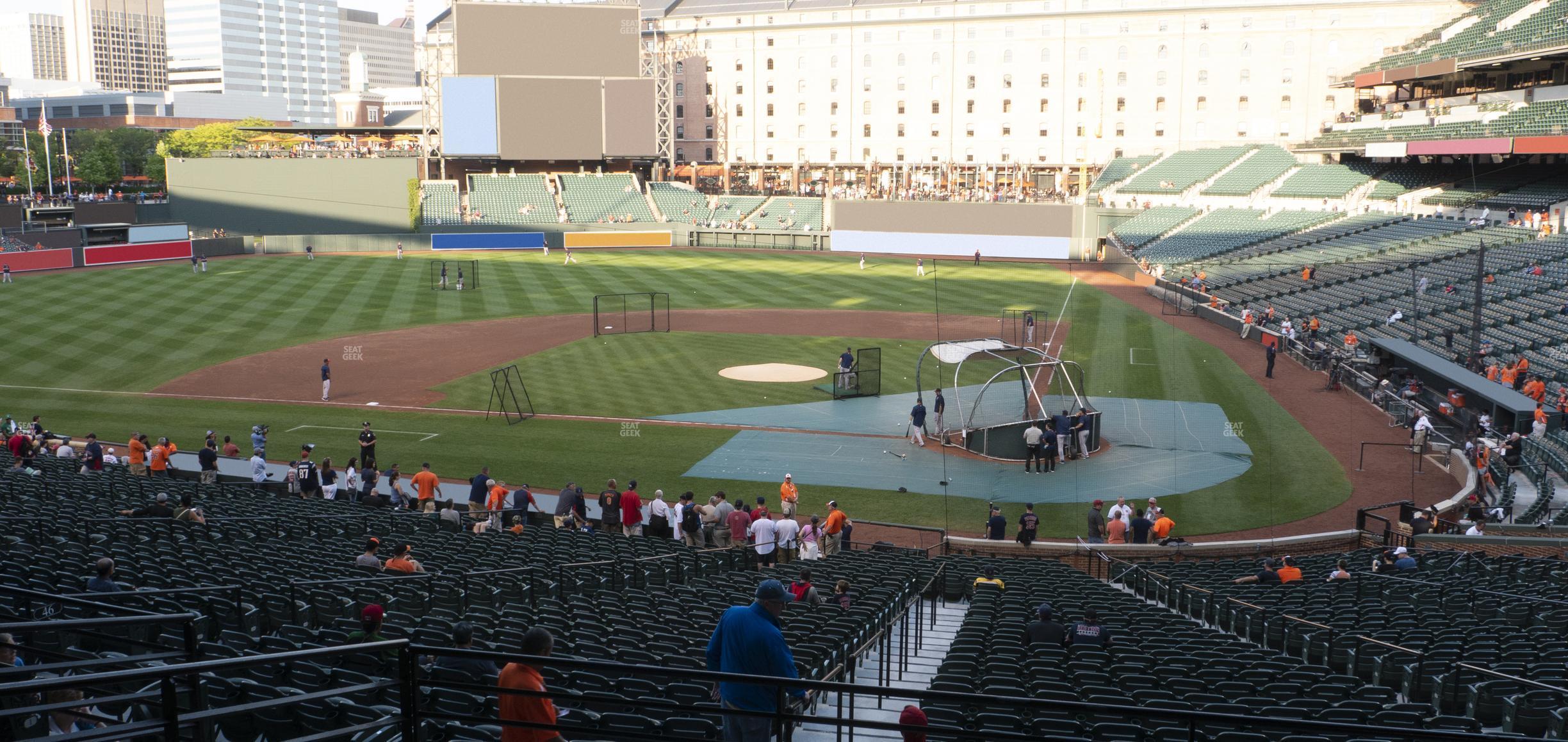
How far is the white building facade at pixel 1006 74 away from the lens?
284 feet

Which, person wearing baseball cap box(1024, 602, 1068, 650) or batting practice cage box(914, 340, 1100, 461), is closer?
person wearing baseball cap box(1024, 602, 1068, 650)

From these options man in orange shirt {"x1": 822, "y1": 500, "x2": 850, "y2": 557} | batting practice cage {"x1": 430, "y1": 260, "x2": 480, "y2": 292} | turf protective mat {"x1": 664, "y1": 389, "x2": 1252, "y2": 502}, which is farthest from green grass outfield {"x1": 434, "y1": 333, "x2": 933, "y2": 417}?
batting practice cage {"x1": 430, "y1": 260, "x2": 480, "y2": 292}

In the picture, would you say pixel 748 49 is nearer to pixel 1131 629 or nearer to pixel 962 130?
pixel 962 130

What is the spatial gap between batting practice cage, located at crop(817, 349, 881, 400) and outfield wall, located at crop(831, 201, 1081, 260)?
4343 centimetres

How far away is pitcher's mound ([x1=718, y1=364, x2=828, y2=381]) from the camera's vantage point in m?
37.8

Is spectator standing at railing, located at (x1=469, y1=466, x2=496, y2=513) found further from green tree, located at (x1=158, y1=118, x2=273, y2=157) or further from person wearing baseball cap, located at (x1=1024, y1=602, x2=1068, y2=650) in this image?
green tree, located at (x1=158, y1=118, x2=273, y2=157)

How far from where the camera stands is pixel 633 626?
10828 mm

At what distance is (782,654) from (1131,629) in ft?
23.7

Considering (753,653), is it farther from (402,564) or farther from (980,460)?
(980,460)

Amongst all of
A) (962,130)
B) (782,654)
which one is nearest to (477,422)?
(782,654)

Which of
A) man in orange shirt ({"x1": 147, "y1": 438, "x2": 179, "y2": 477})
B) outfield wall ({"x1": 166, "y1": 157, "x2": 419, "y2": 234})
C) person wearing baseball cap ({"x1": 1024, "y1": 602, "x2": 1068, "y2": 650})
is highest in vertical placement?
outfield wall ({"x1": 166, "y1": 157, "x2": 419, "y2": 234})

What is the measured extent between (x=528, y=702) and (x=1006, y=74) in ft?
314

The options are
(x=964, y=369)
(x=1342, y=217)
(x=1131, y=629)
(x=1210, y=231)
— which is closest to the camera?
(x=1131, y=629)

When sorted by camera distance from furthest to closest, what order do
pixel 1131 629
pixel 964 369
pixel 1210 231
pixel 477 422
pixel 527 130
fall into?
pixel 527 130, pixel 1210 231, pixel 964 369, pixel 477 422, pixel 1131 629
